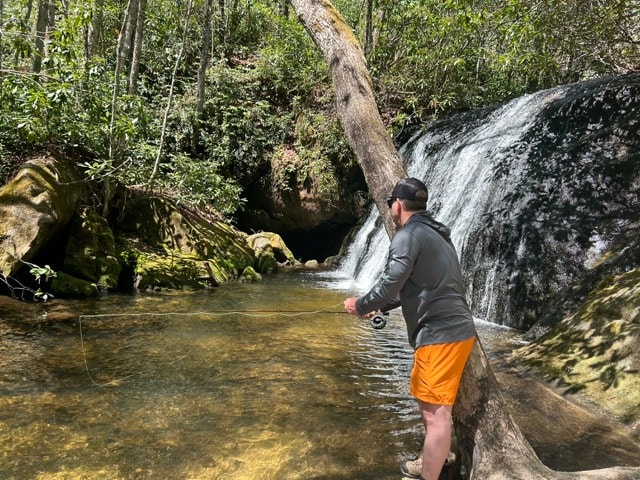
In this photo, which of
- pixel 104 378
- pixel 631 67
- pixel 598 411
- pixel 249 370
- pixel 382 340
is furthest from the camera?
pixel 631 67

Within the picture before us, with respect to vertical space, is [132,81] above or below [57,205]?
above

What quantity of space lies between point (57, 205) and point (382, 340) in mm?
5993

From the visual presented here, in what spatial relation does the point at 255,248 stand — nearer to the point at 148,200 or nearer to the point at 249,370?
the point at 148,200

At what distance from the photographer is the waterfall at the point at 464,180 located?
30.1ft

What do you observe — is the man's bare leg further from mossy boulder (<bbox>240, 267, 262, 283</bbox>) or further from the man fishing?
mossy boulder (<bbox>240, 267, 262, 283</bbox>)

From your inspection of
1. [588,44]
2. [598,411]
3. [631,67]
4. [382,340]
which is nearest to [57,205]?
[382,340]

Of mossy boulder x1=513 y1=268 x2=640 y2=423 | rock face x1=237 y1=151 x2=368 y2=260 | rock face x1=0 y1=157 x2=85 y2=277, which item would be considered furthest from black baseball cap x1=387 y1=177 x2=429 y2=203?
rock face x1=237 y1=151 x2=368 y2=260

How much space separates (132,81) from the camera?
36.4 feet

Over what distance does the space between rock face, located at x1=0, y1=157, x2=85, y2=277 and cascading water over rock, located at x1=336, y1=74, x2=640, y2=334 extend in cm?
671

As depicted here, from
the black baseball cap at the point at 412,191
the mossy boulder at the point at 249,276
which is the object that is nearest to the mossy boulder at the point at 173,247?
the mossy boulder at the point at 249,276

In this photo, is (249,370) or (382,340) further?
(382,340)

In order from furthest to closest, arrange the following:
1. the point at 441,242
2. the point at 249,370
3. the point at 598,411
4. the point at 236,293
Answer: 1. the point at 236,293
2. the point at 249,370
3. the point at 598,411
4. the point at 441,242

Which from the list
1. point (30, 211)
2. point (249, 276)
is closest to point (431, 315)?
point (30, 211)

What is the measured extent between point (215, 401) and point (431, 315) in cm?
241
